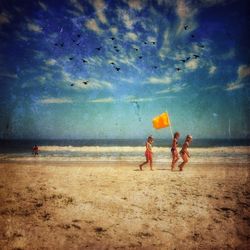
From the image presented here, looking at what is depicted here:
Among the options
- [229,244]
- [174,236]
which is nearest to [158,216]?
[174,236]

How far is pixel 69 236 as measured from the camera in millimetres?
4391

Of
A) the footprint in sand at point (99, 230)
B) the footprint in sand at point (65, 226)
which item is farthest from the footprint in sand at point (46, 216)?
the footprint in sand at point (99, 230)

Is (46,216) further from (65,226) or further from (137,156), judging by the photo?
(137,156)

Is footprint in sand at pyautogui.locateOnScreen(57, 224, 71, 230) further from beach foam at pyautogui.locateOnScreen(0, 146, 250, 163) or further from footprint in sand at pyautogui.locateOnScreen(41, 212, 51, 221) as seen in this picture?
beach foam at pyautogui.locateOnScreen(0, 146, 250, 163)

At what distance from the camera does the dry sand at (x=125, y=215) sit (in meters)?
4.31

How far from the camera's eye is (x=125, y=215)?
5059mm

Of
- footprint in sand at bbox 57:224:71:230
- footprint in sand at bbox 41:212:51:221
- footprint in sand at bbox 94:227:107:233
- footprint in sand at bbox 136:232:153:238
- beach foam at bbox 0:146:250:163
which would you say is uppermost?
beach foam at bbox 0:146:250:163

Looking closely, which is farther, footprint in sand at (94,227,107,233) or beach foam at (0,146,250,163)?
beach foam at (0,146,250,163)

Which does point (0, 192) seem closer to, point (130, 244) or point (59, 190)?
point (59, 190)

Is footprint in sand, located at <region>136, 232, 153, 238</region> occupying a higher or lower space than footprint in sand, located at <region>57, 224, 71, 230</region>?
lower

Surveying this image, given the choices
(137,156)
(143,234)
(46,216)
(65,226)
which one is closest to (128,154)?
(137,156)

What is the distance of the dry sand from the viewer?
4.31 metres

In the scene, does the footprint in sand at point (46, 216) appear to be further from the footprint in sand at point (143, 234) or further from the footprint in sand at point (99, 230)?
the footprint in sand at point (143, 234)

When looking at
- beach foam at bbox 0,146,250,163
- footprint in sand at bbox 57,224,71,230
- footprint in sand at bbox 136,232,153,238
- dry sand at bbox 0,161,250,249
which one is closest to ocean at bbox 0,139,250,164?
beach foam at bbox 0,146,250,163
